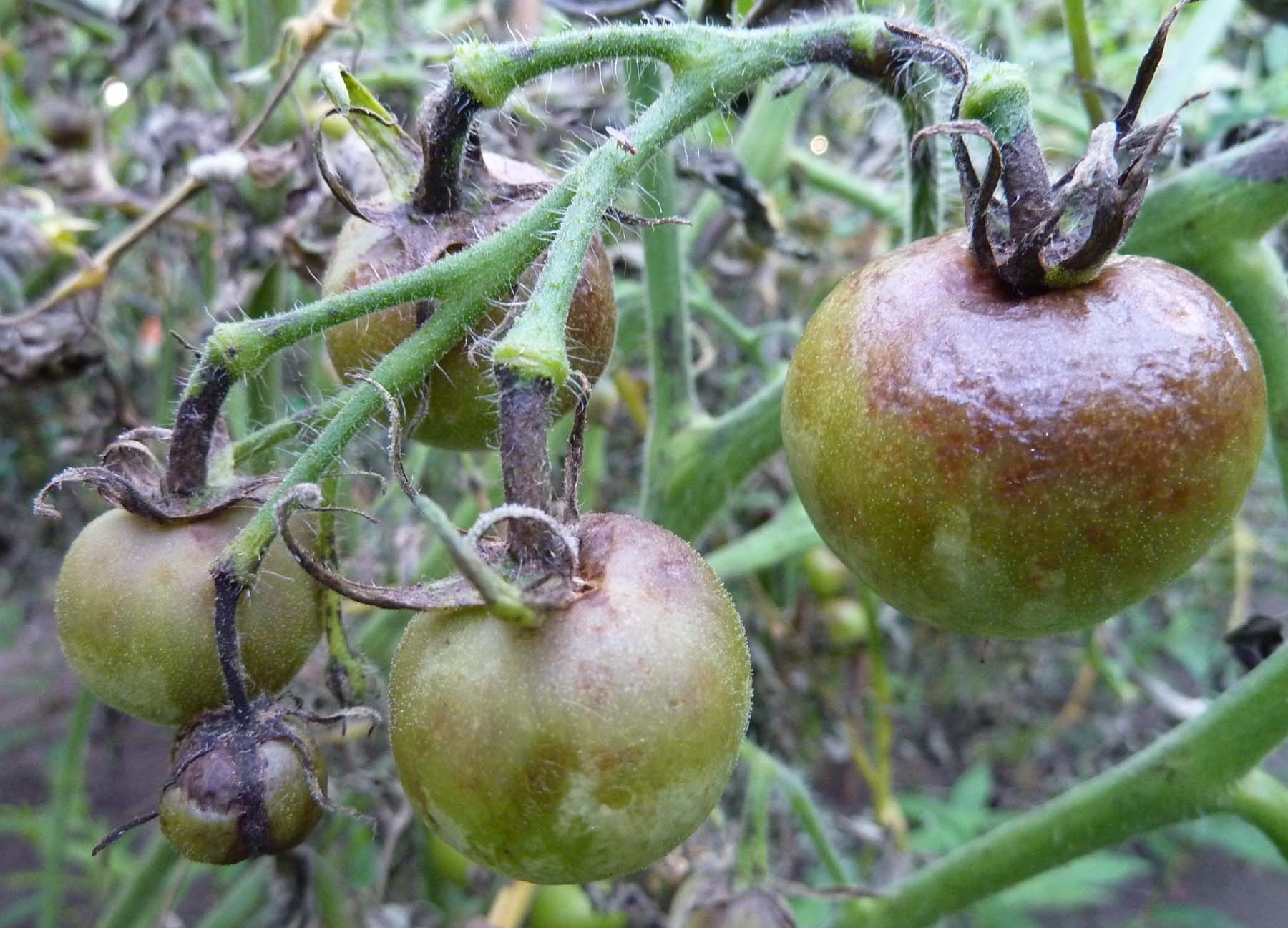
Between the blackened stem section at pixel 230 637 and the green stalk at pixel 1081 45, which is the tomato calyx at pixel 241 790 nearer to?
the blackened stem section at pixel 230 637

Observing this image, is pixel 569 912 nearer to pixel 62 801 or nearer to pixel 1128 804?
pixel 1128 804

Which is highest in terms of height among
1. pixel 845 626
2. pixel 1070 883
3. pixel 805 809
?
pixel 805 809

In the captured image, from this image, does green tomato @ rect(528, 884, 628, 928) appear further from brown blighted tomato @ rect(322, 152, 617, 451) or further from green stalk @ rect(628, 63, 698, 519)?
brown blighted tomato @ rect(322, 152, 617, 451)

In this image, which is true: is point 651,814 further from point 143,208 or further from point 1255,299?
point 143,208

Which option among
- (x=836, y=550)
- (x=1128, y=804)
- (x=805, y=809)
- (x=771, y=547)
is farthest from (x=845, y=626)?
(x=836, y=550)

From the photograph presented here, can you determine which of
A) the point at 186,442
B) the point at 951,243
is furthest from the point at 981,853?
the point at 186,442
